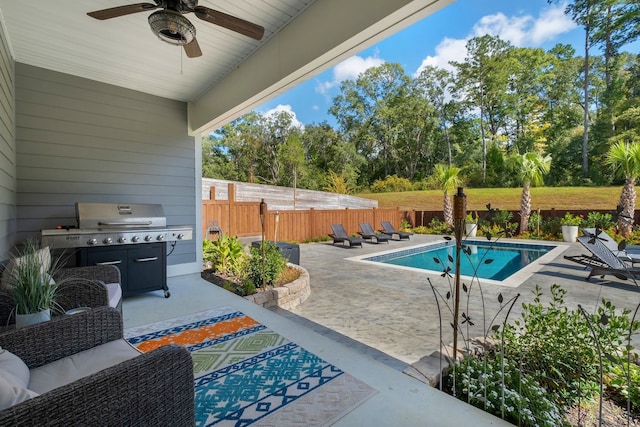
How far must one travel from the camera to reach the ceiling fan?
6.72ft

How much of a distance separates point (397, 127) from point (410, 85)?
3135 mm

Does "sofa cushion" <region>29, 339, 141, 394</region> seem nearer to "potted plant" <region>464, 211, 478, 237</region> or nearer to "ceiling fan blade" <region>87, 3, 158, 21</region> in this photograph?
"potted plant" <region>464, 211, 478, 237</region>

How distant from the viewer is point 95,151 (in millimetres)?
4180

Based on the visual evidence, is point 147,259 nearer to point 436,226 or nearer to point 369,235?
point 369,235

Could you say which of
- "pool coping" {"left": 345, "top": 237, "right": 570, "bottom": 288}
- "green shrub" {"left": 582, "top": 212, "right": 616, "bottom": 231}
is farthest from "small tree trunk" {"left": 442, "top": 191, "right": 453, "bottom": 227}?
"green shrub" {"left": 582, "top": 212, "right": 616, "bottom": 231}

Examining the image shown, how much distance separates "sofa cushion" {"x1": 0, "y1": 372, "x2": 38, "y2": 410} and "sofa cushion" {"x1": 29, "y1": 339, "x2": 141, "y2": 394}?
339 millimetres

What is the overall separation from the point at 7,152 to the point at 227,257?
291 centimetres

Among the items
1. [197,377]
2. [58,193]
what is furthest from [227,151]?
[197,377]

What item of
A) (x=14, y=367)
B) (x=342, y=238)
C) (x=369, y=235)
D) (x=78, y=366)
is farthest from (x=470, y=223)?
(x=14, y=367)

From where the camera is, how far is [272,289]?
3922 mm

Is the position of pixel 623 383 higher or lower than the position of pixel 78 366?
lower

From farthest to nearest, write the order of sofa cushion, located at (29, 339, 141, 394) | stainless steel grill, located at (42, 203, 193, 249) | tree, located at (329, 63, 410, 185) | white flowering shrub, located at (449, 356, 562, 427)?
1. tree, located at (329, 63, 410, 185)
2. stainless steel grill, located at (42, 203, 193, 249)
3. white flowering shrub, located at (449, 356, 562, 427)
4. sofa cushion, located at (29, 339, 141, 394)

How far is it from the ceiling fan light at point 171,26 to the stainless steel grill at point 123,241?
7.64 feet

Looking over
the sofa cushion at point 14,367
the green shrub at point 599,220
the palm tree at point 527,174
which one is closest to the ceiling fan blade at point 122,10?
the sofa cushion at point 14,367
